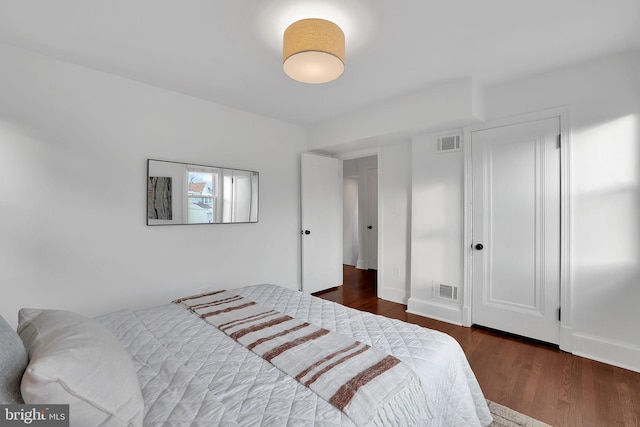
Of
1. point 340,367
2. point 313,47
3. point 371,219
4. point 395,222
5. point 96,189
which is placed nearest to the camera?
point 340,367

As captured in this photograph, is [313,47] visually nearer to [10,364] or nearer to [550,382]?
[10,364]

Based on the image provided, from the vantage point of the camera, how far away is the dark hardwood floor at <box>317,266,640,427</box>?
1.72m

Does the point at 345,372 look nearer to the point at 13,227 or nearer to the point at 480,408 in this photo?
the point at 480,408

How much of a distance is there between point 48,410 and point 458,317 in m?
3.29

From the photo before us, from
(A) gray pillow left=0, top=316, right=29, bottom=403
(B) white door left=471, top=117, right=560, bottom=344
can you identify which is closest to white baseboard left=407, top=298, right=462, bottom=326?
(B) white door left=471, top=117, right=560, bottom=344

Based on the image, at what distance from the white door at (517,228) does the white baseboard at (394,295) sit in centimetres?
89

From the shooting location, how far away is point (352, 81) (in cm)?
271

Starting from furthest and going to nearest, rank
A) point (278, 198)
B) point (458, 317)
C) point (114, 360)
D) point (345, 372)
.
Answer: point (278, 198), point (458, 317), point (345, 372), point (114, 360)

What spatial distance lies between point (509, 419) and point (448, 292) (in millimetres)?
1586

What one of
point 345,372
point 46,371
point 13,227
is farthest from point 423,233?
point 13,227

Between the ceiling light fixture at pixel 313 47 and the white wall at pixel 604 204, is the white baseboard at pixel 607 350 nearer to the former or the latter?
the white wall at pixel 604 204

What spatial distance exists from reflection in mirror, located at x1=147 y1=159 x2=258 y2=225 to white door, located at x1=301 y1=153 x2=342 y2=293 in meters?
0.80

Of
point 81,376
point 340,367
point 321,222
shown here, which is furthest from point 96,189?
point 321,222

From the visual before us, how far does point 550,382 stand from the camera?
2.03 meters
